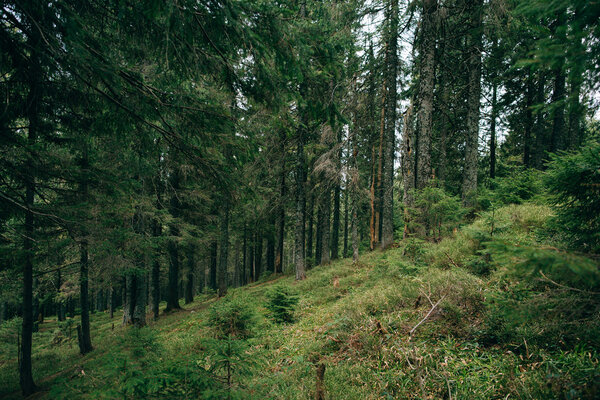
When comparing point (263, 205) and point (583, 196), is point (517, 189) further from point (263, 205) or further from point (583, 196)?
point (263, 205)

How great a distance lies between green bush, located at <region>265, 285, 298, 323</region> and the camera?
24.5ft

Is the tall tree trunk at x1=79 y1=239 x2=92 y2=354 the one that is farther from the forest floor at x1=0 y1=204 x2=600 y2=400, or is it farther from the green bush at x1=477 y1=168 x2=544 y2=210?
the green bush at x1=477 y1=168 x2=544 y2=210

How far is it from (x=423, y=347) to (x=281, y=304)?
15.7 ft

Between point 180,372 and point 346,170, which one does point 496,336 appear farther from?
point 346,170

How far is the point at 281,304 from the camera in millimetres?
7781

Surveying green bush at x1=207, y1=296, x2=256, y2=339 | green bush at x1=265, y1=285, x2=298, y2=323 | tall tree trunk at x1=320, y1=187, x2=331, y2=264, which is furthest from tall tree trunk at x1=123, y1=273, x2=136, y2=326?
tall tree trunk at x1=320, y1=187, x2=331, y2=264

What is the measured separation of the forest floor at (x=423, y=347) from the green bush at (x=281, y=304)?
44cm

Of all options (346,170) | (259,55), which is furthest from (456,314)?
(346,170)

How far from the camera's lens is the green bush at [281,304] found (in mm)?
7458

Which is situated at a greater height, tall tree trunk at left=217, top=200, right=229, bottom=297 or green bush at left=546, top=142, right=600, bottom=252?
green bush at left=546, top=142, right=600, bottom=252

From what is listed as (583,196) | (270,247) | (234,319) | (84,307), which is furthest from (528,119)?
(84,307)

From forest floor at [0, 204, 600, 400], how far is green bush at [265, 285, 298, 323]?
44cm

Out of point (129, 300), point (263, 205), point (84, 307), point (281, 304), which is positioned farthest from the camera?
point (129, 300)

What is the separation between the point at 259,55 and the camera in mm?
3395
